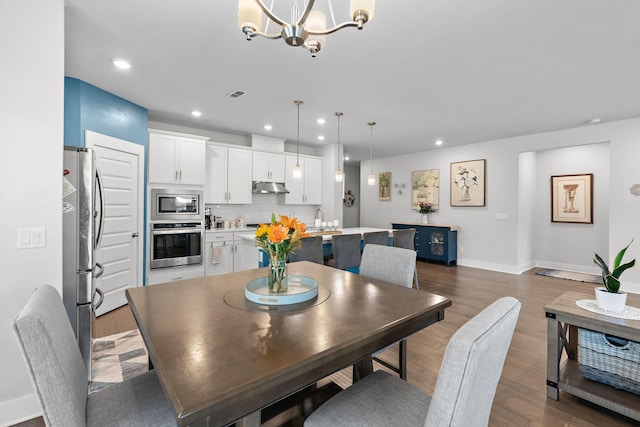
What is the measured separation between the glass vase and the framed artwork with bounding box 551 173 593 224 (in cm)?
673

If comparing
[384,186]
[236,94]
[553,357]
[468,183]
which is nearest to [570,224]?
[468,183]

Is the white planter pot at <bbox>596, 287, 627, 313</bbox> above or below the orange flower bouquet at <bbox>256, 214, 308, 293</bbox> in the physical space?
below

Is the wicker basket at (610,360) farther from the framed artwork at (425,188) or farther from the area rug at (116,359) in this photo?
the framed artwork at (425,188)

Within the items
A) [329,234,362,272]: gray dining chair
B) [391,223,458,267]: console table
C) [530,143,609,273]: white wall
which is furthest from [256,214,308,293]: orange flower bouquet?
[530,143,609,273]: white wall

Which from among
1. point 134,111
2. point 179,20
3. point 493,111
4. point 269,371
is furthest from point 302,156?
point 269,371

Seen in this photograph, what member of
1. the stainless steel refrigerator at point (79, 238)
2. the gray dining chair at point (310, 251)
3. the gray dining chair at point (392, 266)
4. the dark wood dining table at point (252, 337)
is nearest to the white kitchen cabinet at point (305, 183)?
the gray dining chair at point (310, 251)

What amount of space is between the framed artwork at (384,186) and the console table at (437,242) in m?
1.40

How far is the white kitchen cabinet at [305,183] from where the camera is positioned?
19.2ft

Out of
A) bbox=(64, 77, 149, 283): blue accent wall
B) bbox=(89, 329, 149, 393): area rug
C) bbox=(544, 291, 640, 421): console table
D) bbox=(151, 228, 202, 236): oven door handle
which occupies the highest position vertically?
bbox=(64, 77, 149, 283): blue accent wall

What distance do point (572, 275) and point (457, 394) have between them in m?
6.45

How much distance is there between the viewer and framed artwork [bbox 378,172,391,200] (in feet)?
25.5

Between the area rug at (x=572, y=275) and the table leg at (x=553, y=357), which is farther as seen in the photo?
the area rug at (x=572, y=275)

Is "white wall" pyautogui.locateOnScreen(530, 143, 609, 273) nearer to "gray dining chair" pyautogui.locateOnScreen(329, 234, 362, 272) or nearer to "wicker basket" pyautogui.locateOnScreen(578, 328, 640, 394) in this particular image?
"gray dining chair" pyautogui.locateOnScreen(329, 234, 362, 272)

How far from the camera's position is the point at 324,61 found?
107 inches
